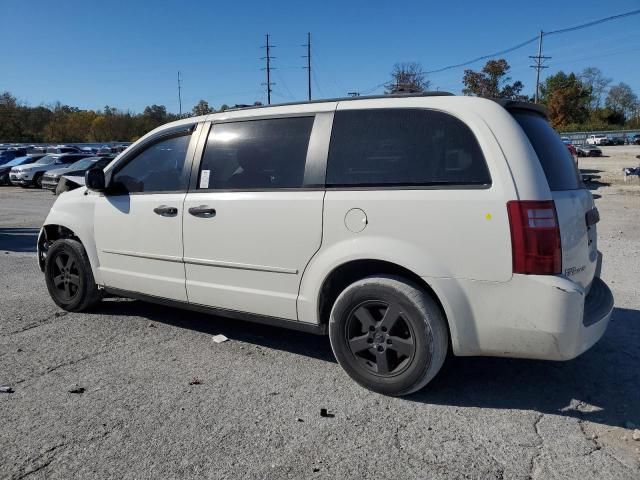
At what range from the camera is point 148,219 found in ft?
14.8

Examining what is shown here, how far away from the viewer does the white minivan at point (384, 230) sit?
10.0 ft

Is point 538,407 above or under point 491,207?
under

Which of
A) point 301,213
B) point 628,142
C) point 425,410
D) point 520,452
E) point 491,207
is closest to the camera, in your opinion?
point 520,452

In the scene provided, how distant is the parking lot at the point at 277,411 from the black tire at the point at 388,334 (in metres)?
0.17

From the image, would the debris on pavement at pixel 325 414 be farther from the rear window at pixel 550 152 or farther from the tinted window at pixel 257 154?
the rear window at pixel 550 152

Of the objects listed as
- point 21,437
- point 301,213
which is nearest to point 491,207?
point 301,213

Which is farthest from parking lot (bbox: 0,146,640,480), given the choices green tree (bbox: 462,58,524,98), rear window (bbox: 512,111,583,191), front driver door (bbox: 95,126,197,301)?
green tree (bbox: 462,58,524,98)

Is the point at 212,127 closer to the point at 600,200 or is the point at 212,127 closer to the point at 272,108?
the point at 272,108

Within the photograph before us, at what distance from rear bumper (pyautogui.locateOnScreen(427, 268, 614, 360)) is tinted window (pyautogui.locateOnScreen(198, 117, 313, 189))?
1.40 meters

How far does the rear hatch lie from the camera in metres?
3.13

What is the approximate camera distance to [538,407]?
3.35 meters

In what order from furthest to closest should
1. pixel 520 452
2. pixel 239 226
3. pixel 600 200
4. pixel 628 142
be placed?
pixel 628 142, pixel 600 200, pixel 239 226, pixel 520 452

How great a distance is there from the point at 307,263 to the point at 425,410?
122 centimetres

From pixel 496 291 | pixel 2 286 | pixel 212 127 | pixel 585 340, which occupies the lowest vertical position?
pixel 2 286
